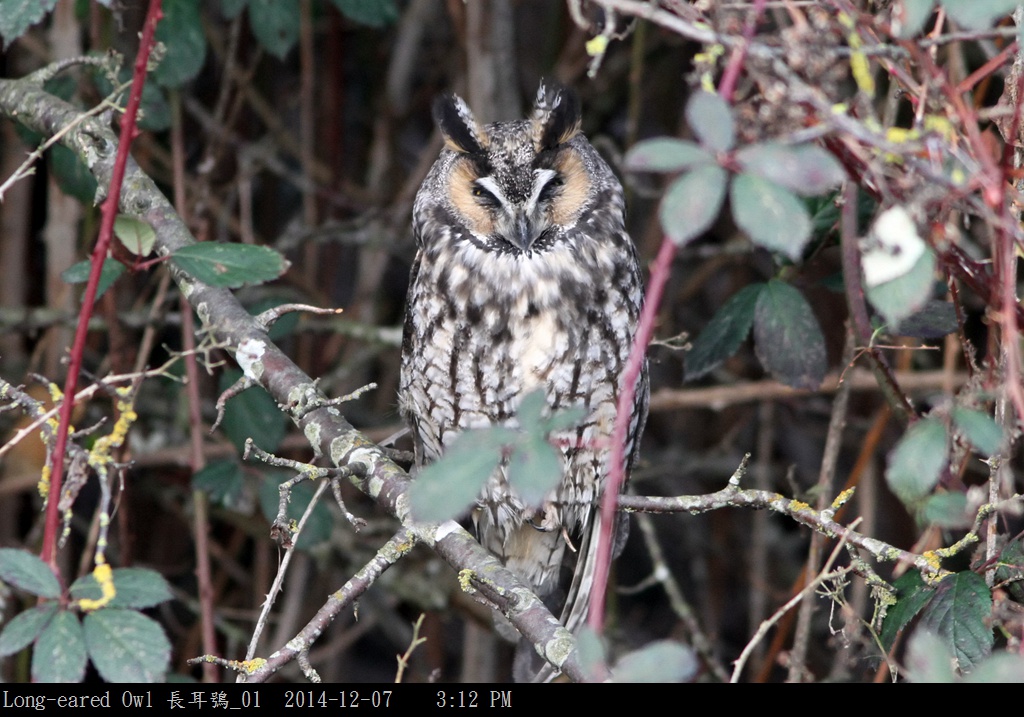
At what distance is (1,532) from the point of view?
94.4 inches

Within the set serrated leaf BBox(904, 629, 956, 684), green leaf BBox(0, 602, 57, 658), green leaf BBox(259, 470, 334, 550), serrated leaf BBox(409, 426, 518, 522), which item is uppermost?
serrated leaf BBox(409, 426, 518, 522)

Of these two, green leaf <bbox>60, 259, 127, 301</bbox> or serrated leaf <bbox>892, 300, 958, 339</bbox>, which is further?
serrated leaf <bbox>892, 300, 958, 339</bbox>

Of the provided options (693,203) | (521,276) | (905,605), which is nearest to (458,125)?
(521,276)

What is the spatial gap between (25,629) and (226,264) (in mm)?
533

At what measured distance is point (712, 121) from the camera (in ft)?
2.28

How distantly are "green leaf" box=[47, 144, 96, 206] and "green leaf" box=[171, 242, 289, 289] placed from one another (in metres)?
A: 0.73

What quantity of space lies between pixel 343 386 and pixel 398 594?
531 millimetres

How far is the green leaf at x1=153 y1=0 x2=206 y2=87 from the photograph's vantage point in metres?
1.85

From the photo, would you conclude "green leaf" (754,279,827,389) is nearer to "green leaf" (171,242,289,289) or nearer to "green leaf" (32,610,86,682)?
"green leaf" (171,242,289,289)

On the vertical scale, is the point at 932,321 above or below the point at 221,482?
above

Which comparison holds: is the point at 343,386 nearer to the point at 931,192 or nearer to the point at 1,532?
the point at 1,532

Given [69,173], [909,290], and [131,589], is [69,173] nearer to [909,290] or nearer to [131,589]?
[131,589]

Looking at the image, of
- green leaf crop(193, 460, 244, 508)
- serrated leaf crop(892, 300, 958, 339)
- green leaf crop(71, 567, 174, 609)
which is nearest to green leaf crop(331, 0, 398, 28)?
green leaf crop(193, 460, 244, 508)

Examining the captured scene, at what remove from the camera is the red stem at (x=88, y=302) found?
3.07 ft
